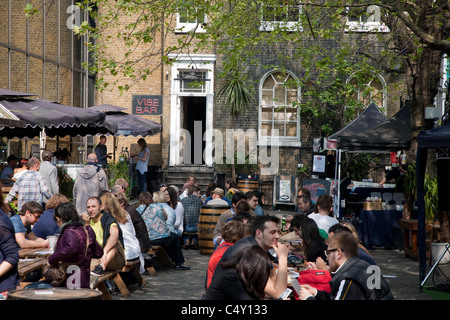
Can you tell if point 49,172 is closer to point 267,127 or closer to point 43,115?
point 43,115

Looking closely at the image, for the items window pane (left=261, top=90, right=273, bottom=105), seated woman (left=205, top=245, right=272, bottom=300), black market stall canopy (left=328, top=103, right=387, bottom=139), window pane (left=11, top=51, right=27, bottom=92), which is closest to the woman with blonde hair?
seated woman (left=205, top=245, right=272, bottom=300)

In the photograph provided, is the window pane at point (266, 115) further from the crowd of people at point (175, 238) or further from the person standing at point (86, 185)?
the person standing at point (86, 185)

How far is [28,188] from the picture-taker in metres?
12.1

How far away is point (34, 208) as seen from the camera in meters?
8.83

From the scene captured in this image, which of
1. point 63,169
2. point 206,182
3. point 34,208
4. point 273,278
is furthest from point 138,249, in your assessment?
point 206,182

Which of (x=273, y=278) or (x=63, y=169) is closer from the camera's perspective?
(x=273, y=278)

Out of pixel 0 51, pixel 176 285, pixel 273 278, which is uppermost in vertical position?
pixel 0 51

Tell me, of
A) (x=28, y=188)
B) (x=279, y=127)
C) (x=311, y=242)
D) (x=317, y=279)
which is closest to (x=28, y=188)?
(x=28, y=188)

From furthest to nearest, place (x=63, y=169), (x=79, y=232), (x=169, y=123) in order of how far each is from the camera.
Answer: (x=169, y=123) < (x=63, y=169) < (x=79, y=232)

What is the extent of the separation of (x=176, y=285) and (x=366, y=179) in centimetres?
1292

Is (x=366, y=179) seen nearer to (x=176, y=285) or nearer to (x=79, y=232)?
(x=176, y=285)

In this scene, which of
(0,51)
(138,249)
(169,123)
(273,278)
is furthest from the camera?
(169,123)

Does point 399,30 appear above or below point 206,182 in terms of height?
above

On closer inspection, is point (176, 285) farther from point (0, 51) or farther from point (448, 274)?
point (0, 51)
